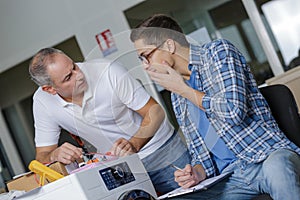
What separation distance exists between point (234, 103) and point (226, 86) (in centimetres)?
6

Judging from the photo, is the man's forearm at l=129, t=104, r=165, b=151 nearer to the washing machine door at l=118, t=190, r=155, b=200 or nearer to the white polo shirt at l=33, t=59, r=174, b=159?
the white polo shirt at l=33, t=59, r=174, b=159

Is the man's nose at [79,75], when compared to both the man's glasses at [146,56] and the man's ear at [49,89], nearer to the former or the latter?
the man's ear at [49,89]

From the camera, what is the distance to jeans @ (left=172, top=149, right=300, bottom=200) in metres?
1.49

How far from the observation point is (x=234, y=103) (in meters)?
1.59

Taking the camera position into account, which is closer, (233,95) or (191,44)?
(233,95)

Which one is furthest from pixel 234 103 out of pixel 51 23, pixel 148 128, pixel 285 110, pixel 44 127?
pixel 51 23

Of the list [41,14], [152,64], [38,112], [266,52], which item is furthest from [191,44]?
[41,14]

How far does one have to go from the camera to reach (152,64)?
1734 millimetres

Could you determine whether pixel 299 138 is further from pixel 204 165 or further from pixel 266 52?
pixel 266 52

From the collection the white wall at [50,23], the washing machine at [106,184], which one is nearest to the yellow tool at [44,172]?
the washing machine at [106,184]

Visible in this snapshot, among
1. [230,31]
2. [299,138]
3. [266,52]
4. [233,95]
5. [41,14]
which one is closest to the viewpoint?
[233,95]

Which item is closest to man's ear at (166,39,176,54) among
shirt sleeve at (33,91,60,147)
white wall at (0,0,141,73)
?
shirt sleeve at (33,91,60,147)

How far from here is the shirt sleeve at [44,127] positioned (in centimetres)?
213

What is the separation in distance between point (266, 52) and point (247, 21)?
0.91 ft
